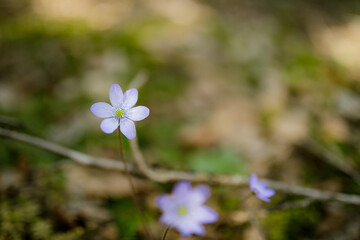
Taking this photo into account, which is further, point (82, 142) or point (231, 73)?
point (231, 73)

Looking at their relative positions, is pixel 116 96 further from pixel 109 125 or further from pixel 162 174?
pixel 162 174

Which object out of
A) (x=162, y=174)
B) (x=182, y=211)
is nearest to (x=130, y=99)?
(x=182, y=211)

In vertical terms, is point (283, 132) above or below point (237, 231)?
above

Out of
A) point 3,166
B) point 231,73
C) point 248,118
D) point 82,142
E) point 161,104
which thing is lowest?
point 3,166

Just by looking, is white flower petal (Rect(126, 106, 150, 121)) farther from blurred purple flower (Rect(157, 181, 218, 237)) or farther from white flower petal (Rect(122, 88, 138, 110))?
blurred purple flower (Rect(157, 181, 218, 237))

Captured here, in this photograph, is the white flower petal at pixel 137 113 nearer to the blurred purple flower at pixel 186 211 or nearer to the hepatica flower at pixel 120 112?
the hepatica flower at pixel 120 112

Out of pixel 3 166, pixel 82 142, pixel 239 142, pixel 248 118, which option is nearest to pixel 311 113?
pixel 248 118

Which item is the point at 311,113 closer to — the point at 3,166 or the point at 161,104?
the point at 161,104
